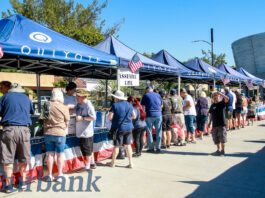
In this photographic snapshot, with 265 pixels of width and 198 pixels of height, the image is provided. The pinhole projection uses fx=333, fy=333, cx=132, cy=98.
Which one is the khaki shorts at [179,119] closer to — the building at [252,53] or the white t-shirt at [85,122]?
the white t-shirt at [85,122]

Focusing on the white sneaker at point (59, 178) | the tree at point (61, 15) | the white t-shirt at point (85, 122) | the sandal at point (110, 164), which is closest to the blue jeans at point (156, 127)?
the sandal at point (110, 164)

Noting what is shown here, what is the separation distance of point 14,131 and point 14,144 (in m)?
0.20

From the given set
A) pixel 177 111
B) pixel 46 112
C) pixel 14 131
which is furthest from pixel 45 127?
pixel 177 111

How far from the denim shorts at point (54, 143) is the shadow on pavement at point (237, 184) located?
2.34 meters

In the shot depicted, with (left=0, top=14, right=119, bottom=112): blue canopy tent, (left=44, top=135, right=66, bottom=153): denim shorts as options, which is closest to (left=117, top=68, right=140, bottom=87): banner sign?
(left=0, top=14, right=119, bottom=112): blue canopy tent

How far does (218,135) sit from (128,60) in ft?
9.63

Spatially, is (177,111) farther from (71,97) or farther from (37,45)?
(37,45)

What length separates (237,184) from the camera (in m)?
Answer: 5.79

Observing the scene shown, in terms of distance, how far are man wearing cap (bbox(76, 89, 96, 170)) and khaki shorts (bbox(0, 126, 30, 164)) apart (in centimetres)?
133

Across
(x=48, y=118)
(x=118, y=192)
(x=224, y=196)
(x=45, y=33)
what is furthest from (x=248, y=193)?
(x=45, y=33)

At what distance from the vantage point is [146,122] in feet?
28.3

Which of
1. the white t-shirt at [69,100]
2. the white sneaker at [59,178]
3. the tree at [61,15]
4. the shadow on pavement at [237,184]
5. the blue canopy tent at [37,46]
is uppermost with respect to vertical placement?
the tree at [61,15]

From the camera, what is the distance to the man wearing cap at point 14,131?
5.13m

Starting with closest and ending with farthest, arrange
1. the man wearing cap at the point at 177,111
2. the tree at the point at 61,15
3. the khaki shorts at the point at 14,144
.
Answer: the khaki shorts at the point at 14,144 → the man wearing cap at the point at 177,111 → the tree at the point at 61,15
